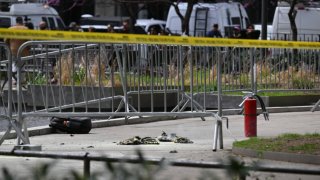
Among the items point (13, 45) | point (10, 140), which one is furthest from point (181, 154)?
point (13, 45)

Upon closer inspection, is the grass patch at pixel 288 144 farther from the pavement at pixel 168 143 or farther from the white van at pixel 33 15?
the white van at pixel 33 15

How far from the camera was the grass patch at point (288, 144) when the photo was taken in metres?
9.38

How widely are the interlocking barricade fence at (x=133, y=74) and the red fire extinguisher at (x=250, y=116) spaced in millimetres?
439

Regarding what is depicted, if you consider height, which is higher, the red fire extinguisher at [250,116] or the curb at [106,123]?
the red fire extinguisher at [250,116]

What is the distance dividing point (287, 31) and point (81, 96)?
19463 mm

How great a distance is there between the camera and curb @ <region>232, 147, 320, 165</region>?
9008 millimetres

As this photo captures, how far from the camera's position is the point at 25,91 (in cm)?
1269

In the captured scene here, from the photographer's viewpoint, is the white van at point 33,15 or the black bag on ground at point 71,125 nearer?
the black bag on ground at point 71,125

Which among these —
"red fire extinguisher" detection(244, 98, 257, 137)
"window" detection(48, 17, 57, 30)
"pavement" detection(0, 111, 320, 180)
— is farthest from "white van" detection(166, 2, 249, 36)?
"red fire extinguisher" detection(244, 98, 257, 137)

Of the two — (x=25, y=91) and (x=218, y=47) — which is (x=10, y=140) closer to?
(x=25, y=91)

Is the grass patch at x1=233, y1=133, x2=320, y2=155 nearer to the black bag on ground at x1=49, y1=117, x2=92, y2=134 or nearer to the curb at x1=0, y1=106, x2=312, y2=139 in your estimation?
the curb at x1=0, y1=106, x2=312, y2=139

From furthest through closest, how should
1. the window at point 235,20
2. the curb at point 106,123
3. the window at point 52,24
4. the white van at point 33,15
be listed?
the window at point 235,20, the window at point 52,24, the white van at point 33,15, the curb at point 106,123

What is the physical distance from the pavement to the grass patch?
21 centimetres

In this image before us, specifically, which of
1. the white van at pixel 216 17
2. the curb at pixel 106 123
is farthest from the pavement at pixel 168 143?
the white van at pixel 216 17
